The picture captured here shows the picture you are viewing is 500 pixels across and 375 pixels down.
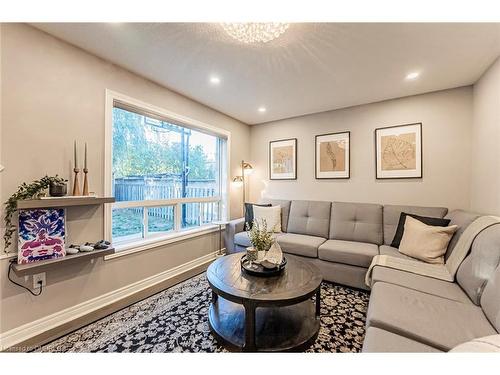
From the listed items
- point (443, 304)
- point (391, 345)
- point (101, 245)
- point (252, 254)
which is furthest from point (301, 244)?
point (101, 245)

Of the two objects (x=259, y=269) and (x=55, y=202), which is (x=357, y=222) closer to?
(x=259, y=269)

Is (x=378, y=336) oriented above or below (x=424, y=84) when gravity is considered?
below

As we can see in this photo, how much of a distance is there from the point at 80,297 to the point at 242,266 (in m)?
1.50

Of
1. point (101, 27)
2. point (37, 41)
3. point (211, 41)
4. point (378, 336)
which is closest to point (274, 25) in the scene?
point (211, 41)

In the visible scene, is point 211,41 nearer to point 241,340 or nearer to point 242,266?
point 242,266

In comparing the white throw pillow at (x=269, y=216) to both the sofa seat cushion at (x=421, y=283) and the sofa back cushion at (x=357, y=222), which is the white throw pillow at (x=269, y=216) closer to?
the sofa back cushion at (x=357, y=222)

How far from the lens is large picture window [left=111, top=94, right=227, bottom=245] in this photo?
7.70 ft

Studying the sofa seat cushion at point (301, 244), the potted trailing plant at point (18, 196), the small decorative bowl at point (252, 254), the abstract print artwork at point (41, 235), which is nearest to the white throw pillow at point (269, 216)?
the sofa seat cushion at point (301, 244)

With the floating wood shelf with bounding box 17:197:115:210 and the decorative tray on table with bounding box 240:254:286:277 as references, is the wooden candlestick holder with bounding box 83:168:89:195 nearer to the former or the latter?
the floating wood shelf with bounding box 17:197:115:210

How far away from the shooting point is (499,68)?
6.26ft

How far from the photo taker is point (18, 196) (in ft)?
5.00

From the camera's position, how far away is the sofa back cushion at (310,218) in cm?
314

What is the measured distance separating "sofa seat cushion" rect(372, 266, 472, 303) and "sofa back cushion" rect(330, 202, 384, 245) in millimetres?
918

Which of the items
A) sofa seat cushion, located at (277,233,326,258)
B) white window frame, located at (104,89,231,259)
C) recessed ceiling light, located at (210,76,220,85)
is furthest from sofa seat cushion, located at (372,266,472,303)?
recessed ceiling light, located at (210,76,220,85)
